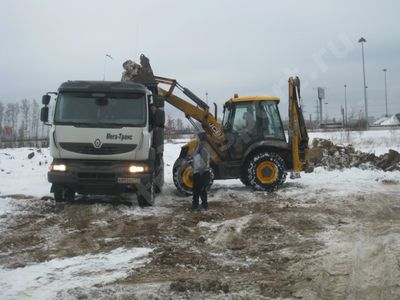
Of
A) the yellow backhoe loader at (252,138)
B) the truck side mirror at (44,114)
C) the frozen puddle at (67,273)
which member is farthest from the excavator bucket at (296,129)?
the frozen puddle at (67,273)

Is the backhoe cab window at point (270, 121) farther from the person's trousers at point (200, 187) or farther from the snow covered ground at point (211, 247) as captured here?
the person's trousers at point (200, 187)

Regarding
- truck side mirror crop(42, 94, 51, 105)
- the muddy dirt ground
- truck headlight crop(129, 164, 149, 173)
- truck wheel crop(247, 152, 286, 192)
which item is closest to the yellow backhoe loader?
truck wheel crop(247, 152, 286, 192)

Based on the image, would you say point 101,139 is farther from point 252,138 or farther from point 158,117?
point 252,138

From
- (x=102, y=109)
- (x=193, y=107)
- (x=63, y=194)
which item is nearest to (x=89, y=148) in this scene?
(x=102, y=109)

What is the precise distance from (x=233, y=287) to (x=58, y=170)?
645 centimetres

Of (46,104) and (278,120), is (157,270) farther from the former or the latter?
(278,120)

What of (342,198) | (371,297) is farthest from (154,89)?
(371,297)

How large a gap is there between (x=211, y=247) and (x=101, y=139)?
435 centimetres

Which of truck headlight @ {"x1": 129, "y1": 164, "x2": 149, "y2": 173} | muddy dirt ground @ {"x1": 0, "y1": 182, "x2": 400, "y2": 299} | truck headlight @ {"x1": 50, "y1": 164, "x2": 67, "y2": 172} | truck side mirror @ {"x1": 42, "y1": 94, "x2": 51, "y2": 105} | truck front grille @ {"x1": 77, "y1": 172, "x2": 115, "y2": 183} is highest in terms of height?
truck side mirror @ {"x1": 42, "y1": 94, "x2": 51, "y2": 105}

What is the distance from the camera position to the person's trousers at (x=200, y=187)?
11.5 meters

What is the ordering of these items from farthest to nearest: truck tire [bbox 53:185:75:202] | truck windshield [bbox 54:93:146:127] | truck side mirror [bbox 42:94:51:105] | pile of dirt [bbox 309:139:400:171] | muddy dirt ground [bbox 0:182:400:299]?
1. pile of dirt [bbox 309:139:400:171]
2. truck tire [bbox 53:185:75:202]
3. truck side mirror [bbox 42:94:51:105]
4. truck windshield [bbox 54:93:146:127]
5. muddy dirt ground [bbox 0:182:400:299]

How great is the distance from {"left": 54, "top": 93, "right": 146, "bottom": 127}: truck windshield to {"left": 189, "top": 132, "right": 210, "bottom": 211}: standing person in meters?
1.47

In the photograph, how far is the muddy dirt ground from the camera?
5754 mm

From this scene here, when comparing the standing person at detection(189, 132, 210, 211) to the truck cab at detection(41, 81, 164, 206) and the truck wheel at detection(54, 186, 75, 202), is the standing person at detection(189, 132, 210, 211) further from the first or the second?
the truck wheel at detection(54, 186, 75, 202)
